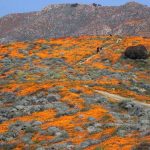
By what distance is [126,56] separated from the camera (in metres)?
67.9

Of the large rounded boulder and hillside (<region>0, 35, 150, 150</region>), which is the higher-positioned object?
the large rounded boulder

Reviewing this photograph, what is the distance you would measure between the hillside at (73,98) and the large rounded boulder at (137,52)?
3.55ft

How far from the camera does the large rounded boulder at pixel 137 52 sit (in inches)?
2586

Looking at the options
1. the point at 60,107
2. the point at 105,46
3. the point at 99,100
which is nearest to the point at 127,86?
the point at 99,100

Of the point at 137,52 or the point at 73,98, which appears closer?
the point at 73,98

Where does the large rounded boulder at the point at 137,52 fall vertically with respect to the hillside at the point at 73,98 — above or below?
above

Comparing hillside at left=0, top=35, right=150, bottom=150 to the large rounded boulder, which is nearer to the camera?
hillside at left=0, top=35, right=150, bottom=150

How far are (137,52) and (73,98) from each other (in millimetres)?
26815

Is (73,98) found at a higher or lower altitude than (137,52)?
lower

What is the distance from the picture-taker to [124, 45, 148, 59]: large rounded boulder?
6569cm

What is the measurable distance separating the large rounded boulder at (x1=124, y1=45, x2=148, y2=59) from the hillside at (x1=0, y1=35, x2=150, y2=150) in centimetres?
108

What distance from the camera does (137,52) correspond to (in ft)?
216

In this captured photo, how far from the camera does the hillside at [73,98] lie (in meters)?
29.5

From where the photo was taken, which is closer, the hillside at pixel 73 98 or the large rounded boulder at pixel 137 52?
the hillside at pixel 73 98
